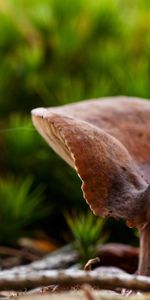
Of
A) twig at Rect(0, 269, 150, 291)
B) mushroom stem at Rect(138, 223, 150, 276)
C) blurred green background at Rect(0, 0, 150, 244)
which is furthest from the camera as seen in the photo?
blurred green background at Rect(0, 0, 150, 244)

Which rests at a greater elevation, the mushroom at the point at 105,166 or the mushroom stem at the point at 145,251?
the mushroom at the point at 105,166

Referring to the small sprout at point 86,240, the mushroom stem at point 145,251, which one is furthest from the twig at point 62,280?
the small sprout at point 86,240

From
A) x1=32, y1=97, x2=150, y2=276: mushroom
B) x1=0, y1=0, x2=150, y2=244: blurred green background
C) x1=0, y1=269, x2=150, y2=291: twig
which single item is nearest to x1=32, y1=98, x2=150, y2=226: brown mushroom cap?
x1=32, y1=97, x2=150, y2=276: mushroom

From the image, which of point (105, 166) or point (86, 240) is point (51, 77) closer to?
point (86, 240)

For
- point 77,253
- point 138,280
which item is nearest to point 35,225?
point 77,253

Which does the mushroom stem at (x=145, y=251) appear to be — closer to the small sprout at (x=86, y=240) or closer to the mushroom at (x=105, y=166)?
the mushroom at (x=105, y=166)

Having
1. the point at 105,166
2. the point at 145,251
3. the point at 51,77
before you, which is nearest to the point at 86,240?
the point at 145,251

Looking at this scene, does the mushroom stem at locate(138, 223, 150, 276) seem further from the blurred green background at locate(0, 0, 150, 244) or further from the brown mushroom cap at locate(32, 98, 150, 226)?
the blurred green background at locate(0, 0, 150, 244)

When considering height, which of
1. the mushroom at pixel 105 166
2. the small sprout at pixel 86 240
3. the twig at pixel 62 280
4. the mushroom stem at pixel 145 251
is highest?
the twig at pixel 62 280

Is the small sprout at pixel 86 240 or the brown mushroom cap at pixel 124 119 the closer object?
the brown mushroom cap at pixel 124 119
